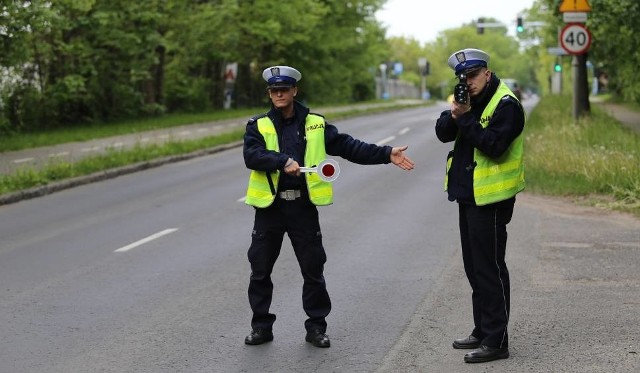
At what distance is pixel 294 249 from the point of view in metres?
7.23

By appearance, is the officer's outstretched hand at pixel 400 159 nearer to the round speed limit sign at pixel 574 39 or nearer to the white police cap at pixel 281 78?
the white police cap at pixel 281 78

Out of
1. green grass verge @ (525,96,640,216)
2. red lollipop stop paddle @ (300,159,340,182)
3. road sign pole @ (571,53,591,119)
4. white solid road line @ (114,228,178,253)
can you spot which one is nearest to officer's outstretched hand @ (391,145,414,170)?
red lollipop stop paddle @ (300,159,340,182)

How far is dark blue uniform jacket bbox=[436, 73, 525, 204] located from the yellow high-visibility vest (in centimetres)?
4

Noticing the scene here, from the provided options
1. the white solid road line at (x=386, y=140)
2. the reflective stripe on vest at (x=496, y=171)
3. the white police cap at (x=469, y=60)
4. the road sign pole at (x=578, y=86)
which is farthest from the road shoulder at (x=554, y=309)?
the white solid road line at (x=386, y=140)

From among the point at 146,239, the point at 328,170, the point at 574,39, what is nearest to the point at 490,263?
the point at 328,170

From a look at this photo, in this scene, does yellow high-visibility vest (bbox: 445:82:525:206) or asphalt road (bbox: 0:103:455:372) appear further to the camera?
asphalt road (bbox: 0:103:455:372)

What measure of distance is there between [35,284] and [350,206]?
6468mm

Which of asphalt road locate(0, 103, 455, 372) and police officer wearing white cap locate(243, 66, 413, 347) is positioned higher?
police officer wearing white cap locate(243, 66, 413, 347)

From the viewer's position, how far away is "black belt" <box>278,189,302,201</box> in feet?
23.3

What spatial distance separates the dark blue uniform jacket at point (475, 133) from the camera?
6.43 meters

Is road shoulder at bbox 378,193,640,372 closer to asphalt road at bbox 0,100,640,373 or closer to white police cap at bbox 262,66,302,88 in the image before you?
asphalt road at bbox 0,100,640,373

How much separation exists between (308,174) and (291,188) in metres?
0.15

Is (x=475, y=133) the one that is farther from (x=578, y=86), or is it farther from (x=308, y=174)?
(x=578, y=86)

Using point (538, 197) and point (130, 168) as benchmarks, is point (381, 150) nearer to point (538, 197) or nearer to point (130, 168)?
point (538, 197)
